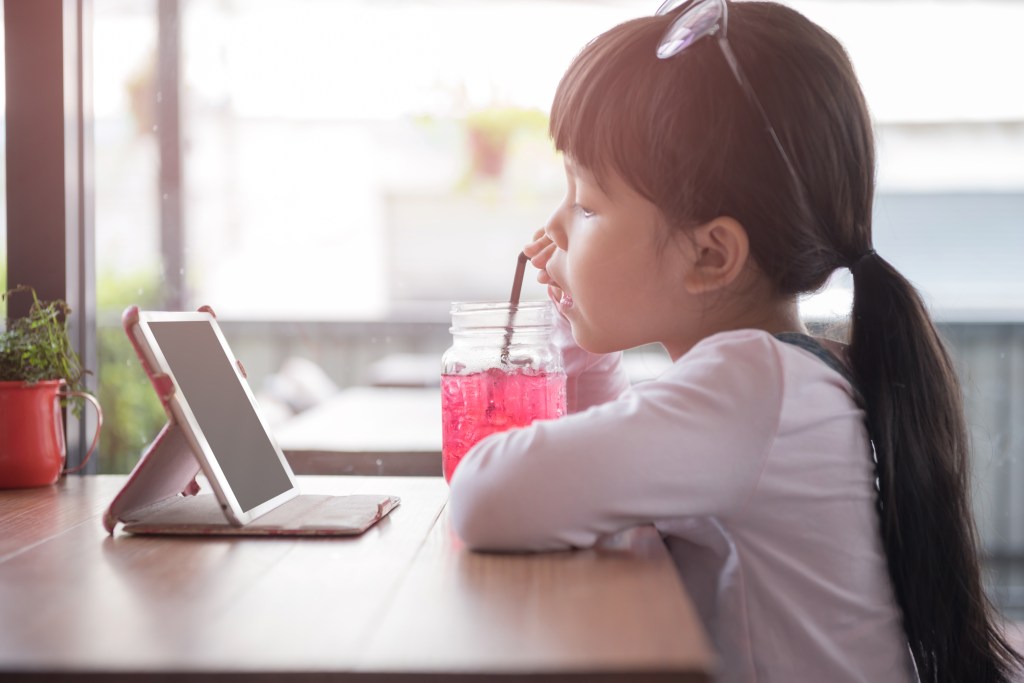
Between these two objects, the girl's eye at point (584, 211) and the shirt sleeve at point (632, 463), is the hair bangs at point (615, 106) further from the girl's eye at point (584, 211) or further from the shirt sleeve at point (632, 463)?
the shirt sleeve at point (632, 463)

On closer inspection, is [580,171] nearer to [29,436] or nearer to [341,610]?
[341,610]

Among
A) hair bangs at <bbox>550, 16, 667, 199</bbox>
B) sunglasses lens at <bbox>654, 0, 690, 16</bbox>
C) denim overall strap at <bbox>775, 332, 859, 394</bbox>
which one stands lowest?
denim overall strap at <bbox>775, 332, 859, 394</bbox>

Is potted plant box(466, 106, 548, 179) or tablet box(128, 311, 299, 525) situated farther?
potted plant box(466, 106, 548, 179)

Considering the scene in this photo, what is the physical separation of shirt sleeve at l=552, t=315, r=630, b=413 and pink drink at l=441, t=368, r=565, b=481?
0.60ft

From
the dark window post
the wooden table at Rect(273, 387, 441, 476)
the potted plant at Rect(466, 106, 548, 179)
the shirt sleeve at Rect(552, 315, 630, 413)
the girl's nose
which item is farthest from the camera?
the potted plant at Rect(466, 106, 548, 179)

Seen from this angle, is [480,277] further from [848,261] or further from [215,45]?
[848,261]

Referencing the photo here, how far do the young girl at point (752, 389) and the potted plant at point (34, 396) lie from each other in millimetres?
686

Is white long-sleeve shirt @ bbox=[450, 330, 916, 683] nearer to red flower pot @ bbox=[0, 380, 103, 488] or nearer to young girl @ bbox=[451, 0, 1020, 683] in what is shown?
young girl @ bbox=[451, 0, 1020, 683]

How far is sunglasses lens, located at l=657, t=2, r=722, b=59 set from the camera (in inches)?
39.8

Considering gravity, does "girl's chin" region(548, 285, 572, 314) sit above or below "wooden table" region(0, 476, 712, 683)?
above

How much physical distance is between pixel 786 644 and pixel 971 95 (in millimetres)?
1484

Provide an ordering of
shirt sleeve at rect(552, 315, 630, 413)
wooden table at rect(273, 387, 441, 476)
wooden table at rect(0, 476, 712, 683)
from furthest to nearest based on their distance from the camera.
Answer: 1. wooden table at rect(273, 387, 441, 476)
2. shirt sleeve at rect(552, 315, 630, 413)
3. wooden table at rect(0, 476, 712, 683)

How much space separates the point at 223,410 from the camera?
107 cm

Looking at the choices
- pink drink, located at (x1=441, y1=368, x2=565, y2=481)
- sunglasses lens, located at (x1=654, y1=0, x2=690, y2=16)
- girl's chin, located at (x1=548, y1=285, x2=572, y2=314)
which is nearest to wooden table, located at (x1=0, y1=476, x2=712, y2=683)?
pink drink, located at (x1=441, y1=368, x2=565, y2=481)
